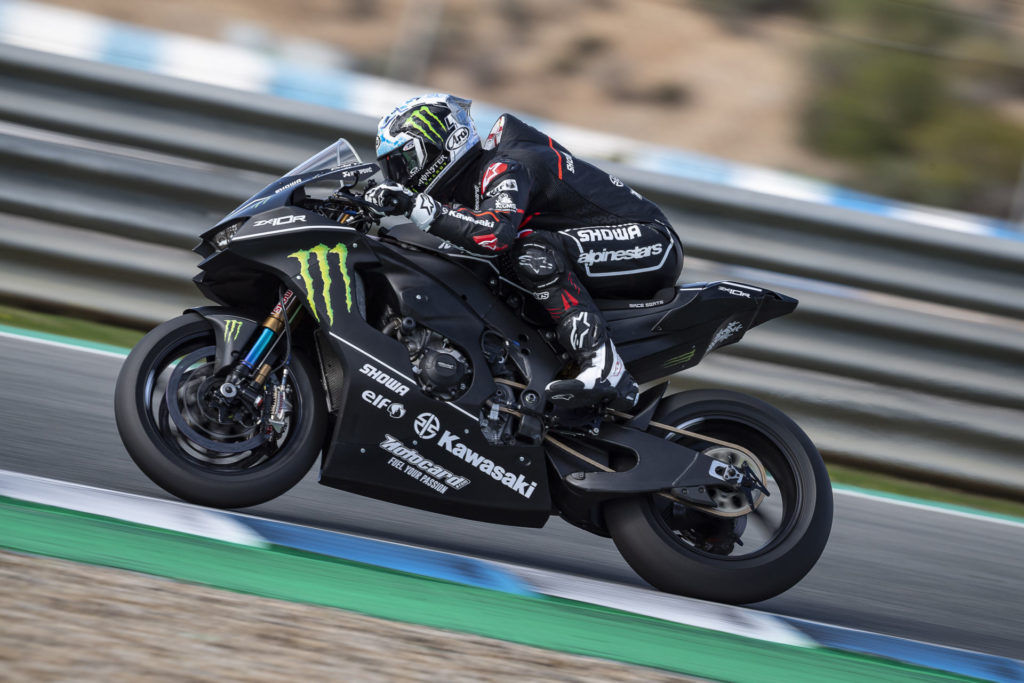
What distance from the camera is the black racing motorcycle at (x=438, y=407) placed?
351 cm

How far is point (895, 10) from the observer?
25.6 ft

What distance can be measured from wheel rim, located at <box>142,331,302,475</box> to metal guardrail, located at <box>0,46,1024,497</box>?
7.71 feet

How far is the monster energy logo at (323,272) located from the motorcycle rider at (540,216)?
0.78ft

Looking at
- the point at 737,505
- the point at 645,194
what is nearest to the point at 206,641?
the point at 737,505

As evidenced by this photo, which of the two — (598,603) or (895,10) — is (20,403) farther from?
(895,10)

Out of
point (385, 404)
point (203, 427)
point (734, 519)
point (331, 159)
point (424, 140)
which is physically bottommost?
point (203, 427)

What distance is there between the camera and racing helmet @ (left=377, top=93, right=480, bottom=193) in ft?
12.1

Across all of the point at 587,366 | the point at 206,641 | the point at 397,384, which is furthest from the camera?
the point at 587,366

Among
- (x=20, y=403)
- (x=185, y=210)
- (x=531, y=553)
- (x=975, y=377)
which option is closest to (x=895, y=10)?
(x=975, y=377)

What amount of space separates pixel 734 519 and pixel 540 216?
1.26 meters

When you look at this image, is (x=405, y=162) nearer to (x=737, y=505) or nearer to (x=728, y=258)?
(x=737, y=505)

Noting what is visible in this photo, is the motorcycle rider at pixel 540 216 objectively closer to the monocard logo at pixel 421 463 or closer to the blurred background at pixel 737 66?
the monocard logo at pixel 421 463

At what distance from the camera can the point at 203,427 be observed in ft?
11.5

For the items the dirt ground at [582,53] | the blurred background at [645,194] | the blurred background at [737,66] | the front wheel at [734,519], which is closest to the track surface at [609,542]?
the blurred background at [645,194]
